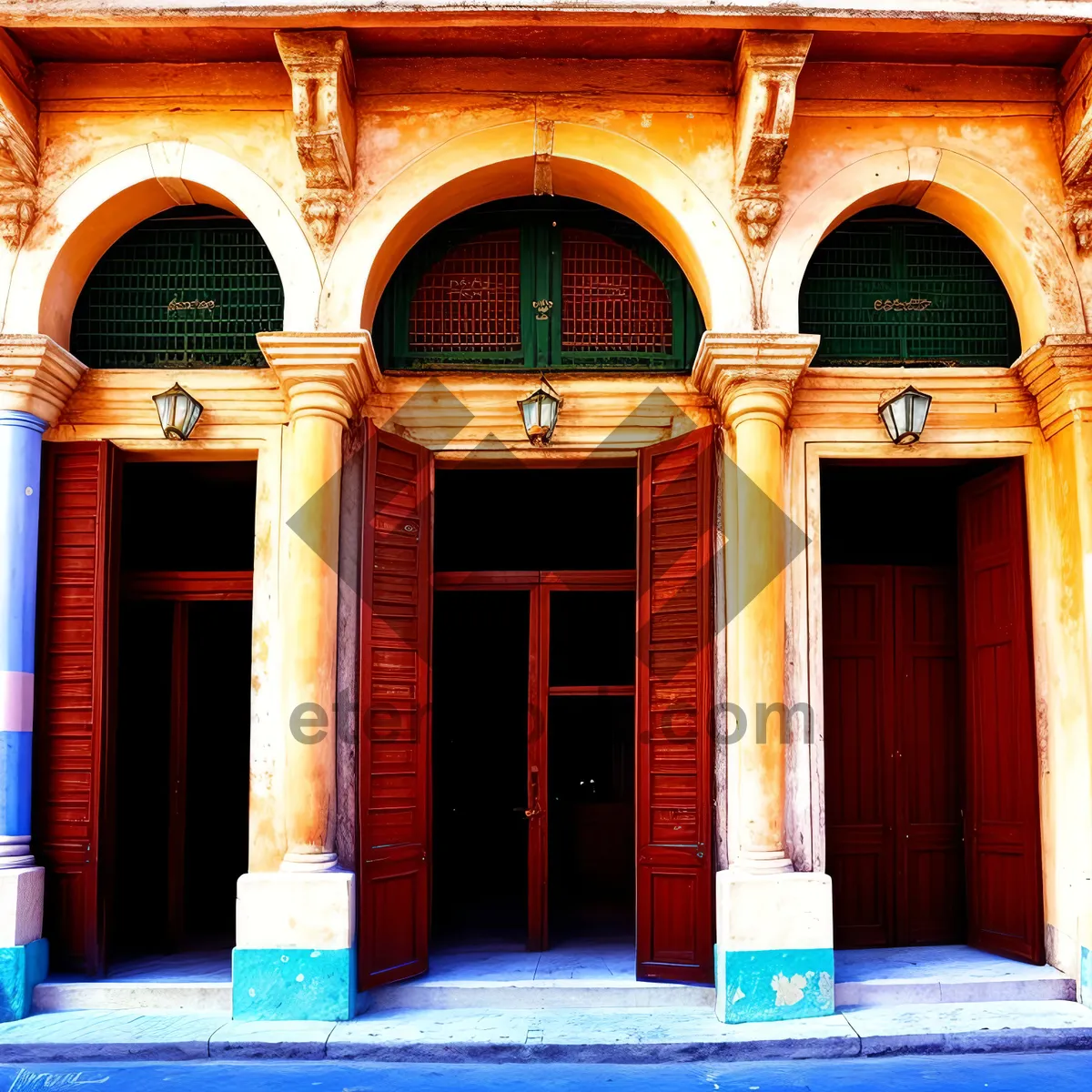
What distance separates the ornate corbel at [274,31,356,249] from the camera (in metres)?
6.89

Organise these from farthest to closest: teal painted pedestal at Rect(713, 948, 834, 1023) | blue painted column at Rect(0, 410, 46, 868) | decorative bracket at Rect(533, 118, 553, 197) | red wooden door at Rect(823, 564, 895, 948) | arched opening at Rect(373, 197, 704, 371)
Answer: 1. red wooden door at Rect(823, 564, 895, 948)
2. arched opening at Rect(373, 197, 704, 371)
3. decorative bracket at Rect(533, 118, 553, 197)
4. blue painted column at Rect(0, 410, 46, 868)
5. teal painted pedestal at Rect(713, 948, 834, 1023)

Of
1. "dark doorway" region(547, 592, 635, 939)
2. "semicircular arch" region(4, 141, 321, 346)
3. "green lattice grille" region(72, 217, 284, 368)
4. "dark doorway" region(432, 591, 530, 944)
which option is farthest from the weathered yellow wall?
"dark doorway" region(432, 591, 530, 944)

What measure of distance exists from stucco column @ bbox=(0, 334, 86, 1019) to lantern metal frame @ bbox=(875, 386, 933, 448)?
5324mm

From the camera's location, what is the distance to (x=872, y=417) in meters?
7.50

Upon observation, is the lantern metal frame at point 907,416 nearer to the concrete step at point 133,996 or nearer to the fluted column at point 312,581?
the fluted column at point 312,581

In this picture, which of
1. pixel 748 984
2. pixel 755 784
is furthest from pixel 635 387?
pixel 748 984

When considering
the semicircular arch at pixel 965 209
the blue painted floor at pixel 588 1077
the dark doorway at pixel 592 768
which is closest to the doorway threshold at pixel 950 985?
the blue painted floor at pixel 588 1077

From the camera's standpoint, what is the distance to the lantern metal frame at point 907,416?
7.16 meters

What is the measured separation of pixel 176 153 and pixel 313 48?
1.20 m

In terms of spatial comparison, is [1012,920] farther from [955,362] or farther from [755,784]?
[955,362]

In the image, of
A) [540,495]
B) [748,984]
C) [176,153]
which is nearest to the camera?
[748,984]

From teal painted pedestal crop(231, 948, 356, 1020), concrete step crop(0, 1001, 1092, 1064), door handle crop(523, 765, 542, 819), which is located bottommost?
concrete step crop(0, 1001, 1092, 1064)

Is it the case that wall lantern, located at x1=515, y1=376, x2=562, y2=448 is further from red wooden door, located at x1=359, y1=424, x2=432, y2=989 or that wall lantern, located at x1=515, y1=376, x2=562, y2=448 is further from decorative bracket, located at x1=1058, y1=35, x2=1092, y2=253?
decorative bracket, located at x1=1058, y1=35, x2=1092, y2=253

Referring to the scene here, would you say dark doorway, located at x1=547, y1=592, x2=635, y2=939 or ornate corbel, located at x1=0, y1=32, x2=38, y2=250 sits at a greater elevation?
ornate corbel, located at x1=0, y1=32, x2=38, y2=250
